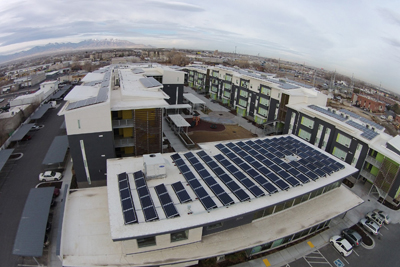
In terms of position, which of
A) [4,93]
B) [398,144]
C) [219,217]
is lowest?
[4,93]

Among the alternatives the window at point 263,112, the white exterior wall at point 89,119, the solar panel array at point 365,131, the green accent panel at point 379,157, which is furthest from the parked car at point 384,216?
the white exterior wall at point 89,119

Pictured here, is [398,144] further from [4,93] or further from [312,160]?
[4,93]

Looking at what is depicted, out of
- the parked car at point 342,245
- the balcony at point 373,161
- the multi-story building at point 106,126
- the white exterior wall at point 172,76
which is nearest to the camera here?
the parked car at point 342,245

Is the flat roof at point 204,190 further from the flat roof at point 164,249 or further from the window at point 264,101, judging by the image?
the window at point 264,101

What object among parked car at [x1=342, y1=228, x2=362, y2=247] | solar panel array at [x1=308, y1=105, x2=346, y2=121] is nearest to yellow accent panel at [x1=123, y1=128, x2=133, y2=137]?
parked car at [x1=342, y1=228, x2=362, y2=247]

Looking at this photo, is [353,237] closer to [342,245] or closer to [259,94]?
[342,245]

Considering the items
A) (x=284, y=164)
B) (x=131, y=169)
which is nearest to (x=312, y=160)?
(x=284, y=164)

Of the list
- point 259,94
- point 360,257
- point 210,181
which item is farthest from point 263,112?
point 210,181
